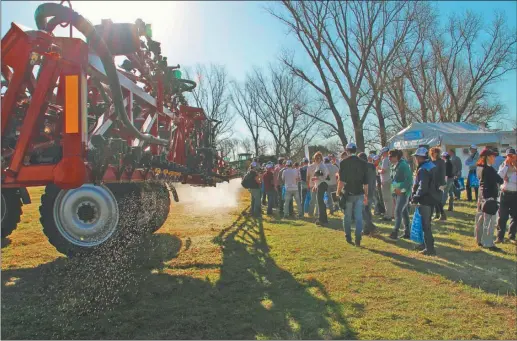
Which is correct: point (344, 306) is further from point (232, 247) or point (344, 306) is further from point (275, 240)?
point (275, 240)

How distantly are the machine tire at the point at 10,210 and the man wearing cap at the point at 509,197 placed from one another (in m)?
8.11

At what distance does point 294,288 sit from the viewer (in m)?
4.87

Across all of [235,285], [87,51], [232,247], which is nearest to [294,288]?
[235,285]

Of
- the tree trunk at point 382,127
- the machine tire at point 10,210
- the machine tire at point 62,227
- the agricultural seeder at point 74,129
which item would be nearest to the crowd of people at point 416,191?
the agricultural seeder at point 74,129

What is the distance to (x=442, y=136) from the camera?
16.1m

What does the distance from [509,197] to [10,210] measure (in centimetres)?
840

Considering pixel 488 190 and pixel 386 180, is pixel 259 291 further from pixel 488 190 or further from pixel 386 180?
pixel 386 180

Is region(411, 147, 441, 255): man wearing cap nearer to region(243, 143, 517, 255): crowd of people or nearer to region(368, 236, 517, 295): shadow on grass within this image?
region(243, 143, 517, 255): crowd of people

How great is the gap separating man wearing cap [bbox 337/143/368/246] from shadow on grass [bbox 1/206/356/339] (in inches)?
79.4

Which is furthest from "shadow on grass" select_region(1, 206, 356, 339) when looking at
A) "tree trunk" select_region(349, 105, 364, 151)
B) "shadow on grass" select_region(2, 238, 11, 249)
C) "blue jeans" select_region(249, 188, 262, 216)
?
"tree trunk" select_region(349, 105, 364, 151)

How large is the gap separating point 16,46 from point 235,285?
12.0 ft

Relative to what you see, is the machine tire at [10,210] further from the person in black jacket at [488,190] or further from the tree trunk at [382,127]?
the tree trunk at [382,127]

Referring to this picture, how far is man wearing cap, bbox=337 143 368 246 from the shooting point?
7.41 metres

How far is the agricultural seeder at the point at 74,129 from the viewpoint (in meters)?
4.31
